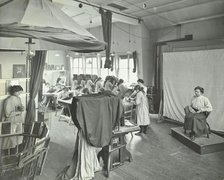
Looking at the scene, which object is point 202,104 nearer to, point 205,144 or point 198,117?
point 198,117

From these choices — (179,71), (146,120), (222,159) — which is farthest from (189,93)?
(222,159)

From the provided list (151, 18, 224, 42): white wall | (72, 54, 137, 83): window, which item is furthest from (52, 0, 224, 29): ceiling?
(72, 54, 137, 83): window

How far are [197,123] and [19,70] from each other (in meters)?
4.37

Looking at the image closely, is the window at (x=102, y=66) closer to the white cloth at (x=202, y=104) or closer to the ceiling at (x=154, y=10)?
the ceiling at (x=154, y=10)

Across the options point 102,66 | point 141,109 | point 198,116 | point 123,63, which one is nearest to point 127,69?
point 123,63

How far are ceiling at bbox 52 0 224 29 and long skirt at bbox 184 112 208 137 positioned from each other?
3.42 meters

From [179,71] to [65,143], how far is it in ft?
13.3

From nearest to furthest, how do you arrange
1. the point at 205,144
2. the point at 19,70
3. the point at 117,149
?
the point at 117,149 → the point at 205,144 → the point at 19,70

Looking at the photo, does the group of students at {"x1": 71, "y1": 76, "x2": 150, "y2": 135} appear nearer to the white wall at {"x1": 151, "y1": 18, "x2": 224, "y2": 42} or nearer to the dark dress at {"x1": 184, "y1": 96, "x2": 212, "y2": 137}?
the dark dress at {"x1": 184, "y1": 96, "x2": 212, "y2": 137}

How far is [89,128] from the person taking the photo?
130 inches

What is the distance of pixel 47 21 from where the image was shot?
2447 millimetres

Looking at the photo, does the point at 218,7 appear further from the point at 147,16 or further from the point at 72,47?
the point at 72,47

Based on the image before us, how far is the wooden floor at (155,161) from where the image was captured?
3.67 meters

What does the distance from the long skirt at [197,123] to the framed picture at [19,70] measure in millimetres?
4113
